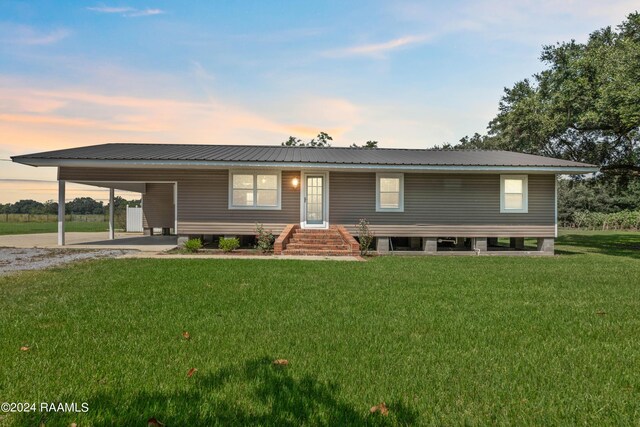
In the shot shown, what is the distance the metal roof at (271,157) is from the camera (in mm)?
13219

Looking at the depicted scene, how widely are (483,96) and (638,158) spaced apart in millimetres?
7224

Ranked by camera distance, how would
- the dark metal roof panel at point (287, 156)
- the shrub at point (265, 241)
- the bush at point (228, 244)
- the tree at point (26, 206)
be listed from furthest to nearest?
the tree at point (26, 206), the dark metal roof panel at point (287, 156), the bush at point (228, 244), the shrub at point (265, 241)

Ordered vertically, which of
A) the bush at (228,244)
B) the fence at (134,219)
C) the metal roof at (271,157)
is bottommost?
the bush at (228,244)

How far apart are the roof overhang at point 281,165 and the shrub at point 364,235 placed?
2048mm

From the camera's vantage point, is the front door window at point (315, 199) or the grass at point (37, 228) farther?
the grass at point (37, 228)

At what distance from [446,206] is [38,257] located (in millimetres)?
13522

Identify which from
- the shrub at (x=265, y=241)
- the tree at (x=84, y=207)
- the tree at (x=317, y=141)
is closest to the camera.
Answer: the shrub at (x=265, y=241)

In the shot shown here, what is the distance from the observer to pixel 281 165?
13547mm

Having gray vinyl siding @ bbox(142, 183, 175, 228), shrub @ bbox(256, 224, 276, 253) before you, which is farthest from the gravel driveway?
gray vinyl siding @ bbox(142, 183, 175, 228)

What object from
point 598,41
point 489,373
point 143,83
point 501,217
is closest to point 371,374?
point 489,373

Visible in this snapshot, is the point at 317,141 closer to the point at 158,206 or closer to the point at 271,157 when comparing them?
the point at 158,206

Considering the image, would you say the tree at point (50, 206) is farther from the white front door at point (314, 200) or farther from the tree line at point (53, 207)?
the white front door at point (314, 200)

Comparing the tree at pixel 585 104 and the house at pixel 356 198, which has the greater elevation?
the tree at pixel 585 104

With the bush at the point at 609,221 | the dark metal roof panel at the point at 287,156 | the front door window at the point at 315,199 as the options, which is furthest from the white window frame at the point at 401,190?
the bush at the point at 609,221
